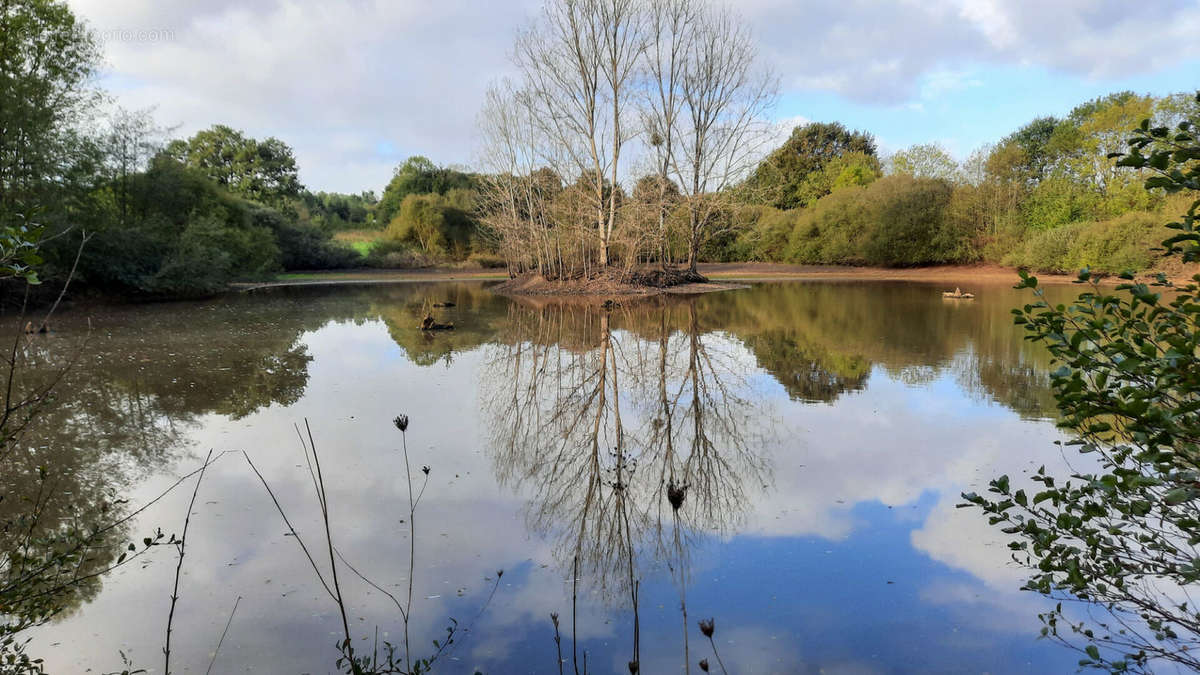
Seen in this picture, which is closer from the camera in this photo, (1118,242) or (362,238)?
(1118,242)

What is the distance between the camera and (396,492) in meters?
4.62

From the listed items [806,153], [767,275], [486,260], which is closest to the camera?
[767,275]

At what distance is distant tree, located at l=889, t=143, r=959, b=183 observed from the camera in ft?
122

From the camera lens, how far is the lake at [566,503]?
112 inches

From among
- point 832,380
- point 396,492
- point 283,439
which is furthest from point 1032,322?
point 832,380

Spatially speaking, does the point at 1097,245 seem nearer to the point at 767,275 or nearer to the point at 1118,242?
the point at 1118,242

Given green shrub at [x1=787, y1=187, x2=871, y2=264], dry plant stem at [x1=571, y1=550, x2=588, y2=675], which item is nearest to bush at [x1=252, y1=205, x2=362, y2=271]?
green shrub at [x1=787, y1=187, x2=871, y2=264]

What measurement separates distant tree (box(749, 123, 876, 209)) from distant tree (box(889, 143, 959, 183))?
4.71m

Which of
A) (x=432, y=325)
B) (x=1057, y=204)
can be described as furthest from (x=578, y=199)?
(x=1057, y=204)

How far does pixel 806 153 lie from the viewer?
45625 millimetres

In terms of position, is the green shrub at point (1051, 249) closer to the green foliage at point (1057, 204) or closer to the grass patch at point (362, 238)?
the green foliage at point (1057, 204)

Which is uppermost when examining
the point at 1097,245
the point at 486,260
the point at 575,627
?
the point at 486,260

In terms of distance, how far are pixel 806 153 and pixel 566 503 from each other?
45.6 m

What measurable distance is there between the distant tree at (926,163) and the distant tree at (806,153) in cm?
471
